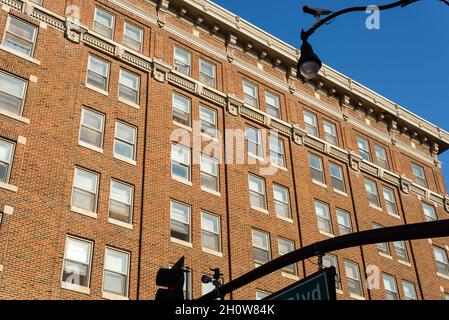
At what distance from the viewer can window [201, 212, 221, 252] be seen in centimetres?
2694

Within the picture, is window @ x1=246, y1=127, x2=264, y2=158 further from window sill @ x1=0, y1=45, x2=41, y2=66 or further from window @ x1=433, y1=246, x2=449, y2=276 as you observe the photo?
window @ x1=433, y1=246, x2=449, y2=276

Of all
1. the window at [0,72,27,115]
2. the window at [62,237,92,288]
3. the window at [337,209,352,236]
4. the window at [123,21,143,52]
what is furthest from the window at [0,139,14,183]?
the window at [337,209,352,236]

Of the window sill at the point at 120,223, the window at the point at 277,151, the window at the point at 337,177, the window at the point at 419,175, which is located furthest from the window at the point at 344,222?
the window sill at the point at 120,223

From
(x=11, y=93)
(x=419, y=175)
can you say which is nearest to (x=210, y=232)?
(x=11, y=93)

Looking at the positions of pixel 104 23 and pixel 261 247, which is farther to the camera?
pixel 104 23

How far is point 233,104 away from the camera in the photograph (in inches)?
1309

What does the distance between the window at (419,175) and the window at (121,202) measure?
2521 centimetres

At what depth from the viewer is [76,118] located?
2561 centimetres

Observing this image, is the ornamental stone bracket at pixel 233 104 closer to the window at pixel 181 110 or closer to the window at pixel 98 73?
the window at pixel 181 110

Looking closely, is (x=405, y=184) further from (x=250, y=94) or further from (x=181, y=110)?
(x=181, y=110)

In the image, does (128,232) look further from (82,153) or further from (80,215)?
(82,153)

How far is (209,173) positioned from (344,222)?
9.82 meters

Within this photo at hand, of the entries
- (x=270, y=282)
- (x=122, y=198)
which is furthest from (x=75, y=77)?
(x=270, y=282)

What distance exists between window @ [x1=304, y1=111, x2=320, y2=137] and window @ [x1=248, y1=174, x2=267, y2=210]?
7.30 metres
